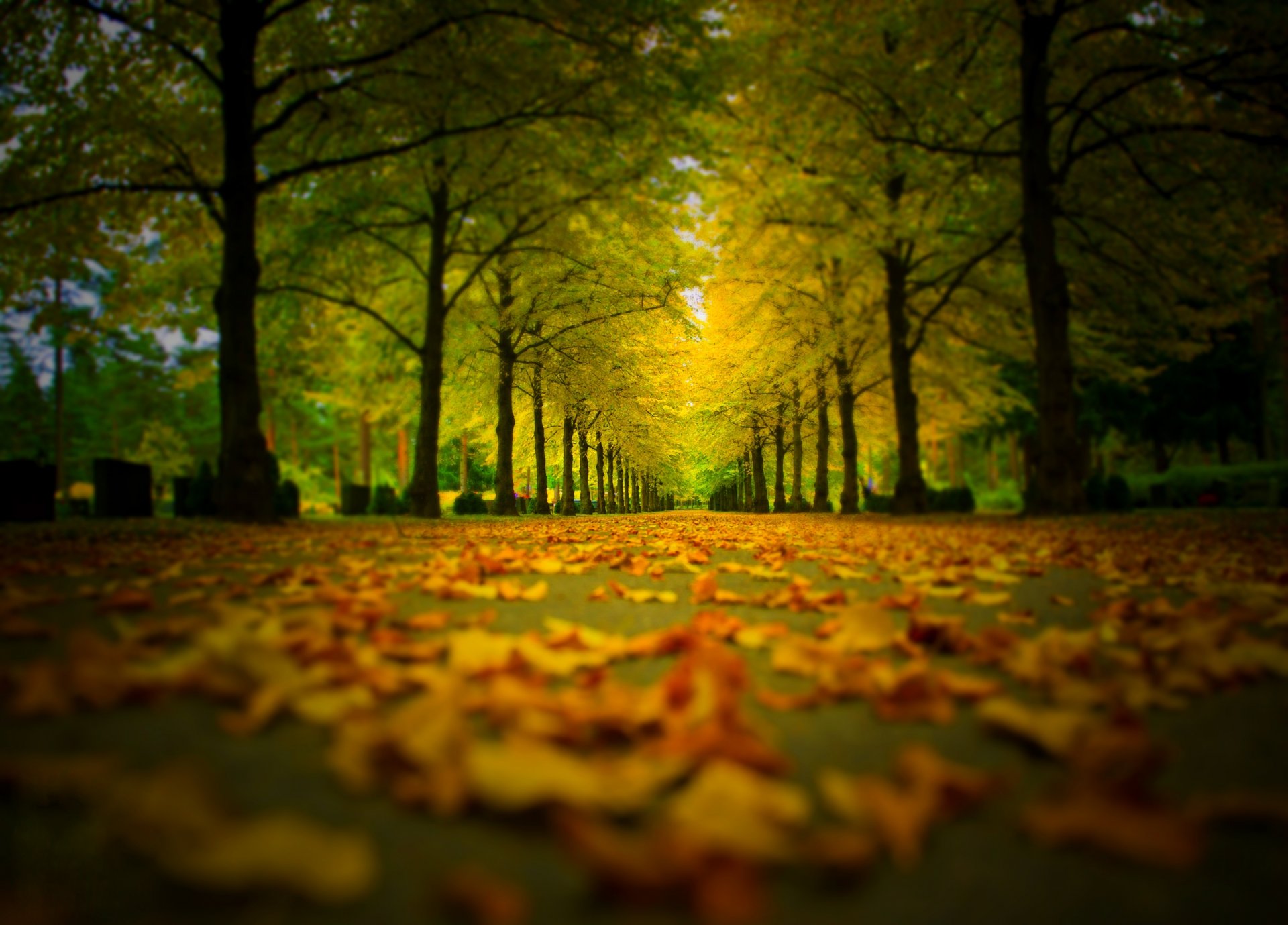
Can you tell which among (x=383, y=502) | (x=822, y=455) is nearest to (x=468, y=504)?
(x=383, y=502)

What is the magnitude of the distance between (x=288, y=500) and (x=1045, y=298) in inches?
582

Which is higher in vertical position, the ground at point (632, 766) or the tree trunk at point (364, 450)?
the tree trunk at point (364, 450)

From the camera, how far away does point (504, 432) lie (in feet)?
53.9

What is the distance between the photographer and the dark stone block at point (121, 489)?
397 inches

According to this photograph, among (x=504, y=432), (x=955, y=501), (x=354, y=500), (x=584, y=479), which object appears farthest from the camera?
(x=584, y=479)

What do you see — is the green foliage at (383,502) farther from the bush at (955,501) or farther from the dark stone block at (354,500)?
the bush at (955,501)

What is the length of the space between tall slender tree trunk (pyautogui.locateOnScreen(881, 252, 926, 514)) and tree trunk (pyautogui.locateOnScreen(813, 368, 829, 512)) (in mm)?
5274

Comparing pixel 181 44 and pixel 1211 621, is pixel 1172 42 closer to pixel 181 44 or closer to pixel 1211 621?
pixel 1211 621

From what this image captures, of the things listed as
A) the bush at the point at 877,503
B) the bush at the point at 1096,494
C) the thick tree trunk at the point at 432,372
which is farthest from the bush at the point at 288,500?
the bush at the point at 1096,494

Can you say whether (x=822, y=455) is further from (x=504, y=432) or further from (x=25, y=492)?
(x=25, y=492)

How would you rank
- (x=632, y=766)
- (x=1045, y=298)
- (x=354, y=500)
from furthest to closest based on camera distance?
(x=354, y=500)
(x=1045, y=298)
(x=632, y=766)

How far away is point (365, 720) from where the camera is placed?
3.97 ft

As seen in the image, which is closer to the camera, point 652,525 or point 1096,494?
point 652,525

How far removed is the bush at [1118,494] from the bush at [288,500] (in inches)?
688
